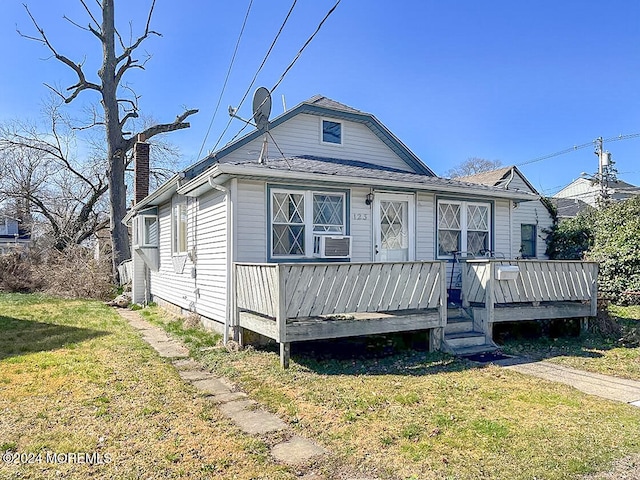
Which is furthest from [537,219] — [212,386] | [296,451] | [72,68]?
[72,68]

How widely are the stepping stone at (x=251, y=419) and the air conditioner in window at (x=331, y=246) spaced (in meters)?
3.93

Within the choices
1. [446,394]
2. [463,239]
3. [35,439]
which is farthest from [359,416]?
[463,239]

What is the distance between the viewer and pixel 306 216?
8.35m

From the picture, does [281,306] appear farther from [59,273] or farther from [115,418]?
[59,273]

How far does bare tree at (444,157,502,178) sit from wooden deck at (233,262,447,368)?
3604 centimetres

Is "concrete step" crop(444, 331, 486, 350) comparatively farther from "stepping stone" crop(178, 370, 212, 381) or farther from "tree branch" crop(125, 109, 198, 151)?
"tree branch" crop(125, 109, 198, 151)

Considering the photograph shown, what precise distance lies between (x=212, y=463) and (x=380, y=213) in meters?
6.66

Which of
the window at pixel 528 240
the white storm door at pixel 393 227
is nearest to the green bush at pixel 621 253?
the window at pixel 528 240

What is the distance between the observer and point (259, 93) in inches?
372

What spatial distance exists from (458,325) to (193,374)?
176 inches

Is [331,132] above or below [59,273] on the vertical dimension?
above

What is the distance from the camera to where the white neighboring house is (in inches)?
310

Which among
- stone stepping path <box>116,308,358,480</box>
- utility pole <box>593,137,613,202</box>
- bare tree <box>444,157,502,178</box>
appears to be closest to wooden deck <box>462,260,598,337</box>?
stone stepping path <box>116,308,358,480</box>

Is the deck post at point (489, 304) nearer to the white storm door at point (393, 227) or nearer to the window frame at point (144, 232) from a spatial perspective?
the white storm door at point (393, 227)
